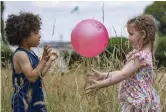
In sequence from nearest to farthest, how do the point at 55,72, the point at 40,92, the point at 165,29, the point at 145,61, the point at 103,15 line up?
the point at 145,61 < the point at 40,92 < the point at 103,15 < the point at 55,72 < the point at 165,29

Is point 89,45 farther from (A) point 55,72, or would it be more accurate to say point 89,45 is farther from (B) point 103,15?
(A) point 55,72

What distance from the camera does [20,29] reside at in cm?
428

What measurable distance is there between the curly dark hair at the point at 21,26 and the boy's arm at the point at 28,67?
0.59 ft

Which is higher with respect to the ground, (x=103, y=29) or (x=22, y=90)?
(x=103, y=29)

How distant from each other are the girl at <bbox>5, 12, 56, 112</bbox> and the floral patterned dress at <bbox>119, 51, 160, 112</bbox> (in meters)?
0.61

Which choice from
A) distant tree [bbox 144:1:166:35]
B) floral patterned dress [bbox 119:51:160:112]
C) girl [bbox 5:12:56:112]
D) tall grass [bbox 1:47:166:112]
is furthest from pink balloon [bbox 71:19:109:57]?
distant tree [bbox 144:1:166:35]

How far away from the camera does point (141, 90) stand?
157 inches

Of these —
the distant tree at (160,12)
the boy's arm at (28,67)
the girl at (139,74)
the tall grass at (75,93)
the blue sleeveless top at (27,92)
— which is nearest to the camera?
the girl at (139,74)

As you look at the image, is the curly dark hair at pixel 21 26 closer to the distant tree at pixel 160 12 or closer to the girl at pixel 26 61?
the girl at pixel 26 61

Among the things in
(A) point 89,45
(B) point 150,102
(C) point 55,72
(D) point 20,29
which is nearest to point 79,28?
(A) point 89,45

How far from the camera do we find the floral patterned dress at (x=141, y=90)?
13.0 feet

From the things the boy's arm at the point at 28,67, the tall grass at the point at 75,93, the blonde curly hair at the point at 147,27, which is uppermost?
the blonde curly hair at the point at 147,27

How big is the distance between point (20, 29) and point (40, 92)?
0.51 metres

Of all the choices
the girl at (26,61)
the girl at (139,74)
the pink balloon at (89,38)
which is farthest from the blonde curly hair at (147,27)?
the girl at (26,61)
